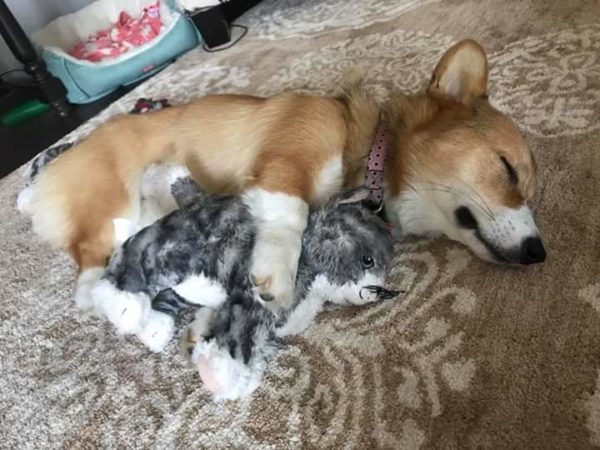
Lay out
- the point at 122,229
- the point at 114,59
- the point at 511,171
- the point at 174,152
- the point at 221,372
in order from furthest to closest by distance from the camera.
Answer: the point at 114,59 → the point at 174,152 → the point at 122,229 → the point at 511,171 → the point at 221,372

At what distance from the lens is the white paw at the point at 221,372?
918 mm

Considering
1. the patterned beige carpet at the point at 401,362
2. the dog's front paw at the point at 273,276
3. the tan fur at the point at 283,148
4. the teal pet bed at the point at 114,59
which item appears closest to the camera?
the patterned beige carpet at the point at 401,362

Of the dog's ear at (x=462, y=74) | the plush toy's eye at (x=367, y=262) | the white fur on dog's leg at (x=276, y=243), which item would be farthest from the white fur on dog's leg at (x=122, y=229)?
the dog's ear at (x=462, y=74)

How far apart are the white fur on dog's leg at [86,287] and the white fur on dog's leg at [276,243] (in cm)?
39

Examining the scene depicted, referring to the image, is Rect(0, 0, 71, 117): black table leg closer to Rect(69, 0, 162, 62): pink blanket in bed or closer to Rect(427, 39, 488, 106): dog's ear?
Rect(69, 0, 162, 62): pink blanket in bed

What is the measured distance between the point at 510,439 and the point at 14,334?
1017 mm

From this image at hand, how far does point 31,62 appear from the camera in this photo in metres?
2.29

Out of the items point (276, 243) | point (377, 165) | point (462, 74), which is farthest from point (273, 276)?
point (462, 74)

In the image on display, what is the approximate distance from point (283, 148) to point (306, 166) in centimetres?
7

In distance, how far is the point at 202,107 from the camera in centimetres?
146

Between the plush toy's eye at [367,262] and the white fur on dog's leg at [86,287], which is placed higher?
the white fur on dog's leg at [86,287]

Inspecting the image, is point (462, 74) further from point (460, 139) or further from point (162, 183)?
point (162, 183)

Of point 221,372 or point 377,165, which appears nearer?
point 221,372

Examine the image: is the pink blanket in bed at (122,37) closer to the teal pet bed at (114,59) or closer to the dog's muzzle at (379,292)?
the teal pet bed at (114,59)
